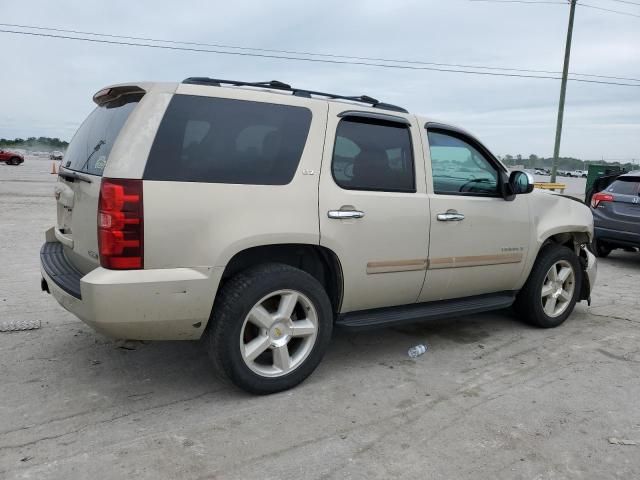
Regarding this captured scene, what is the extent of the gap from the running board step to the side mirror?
0.93 meters

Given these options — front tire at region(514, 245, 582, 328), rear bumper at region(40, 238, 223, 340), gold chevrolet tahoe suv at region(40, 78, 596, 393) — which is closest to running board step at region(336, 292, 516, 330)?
Result: gold chevrolet tahoe suv at region(40, 78, 596, 393)

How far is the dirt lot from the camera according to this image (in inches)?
105

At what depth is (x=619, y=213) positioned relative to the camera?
8516 mm

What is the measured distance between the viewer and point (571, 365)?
4.12 metres

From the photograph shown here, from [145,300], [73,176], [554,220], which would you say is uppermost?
[73,176]

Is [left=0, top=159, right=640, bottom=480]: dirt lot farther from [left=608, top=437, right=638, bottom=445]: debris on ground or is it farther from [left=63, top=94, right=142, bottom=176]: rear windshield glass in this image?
[left=63, top=94, right=142, bottom=176]: rear windshield glass

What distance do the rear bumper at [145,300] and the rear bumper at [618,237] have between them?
744cm

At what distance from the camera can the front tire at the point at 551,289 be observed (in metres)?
4.89

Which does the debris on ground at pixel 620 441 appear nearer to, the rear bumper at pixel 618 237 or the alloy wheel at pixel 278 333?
the alloy wheel at pixel 278 333

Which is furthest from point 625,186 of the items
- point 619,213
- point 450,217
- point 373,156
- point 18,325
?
point 18,325

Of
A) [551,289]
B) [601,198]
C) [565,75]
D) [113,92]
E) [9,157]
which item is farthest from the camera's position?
[9,157]

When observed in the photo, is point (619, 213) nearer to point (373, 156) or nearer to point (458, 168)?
point (458, 168)

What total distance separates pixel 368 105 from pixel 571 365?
8.24ft

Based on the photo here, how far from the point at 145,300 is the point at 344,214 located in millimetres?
1354
